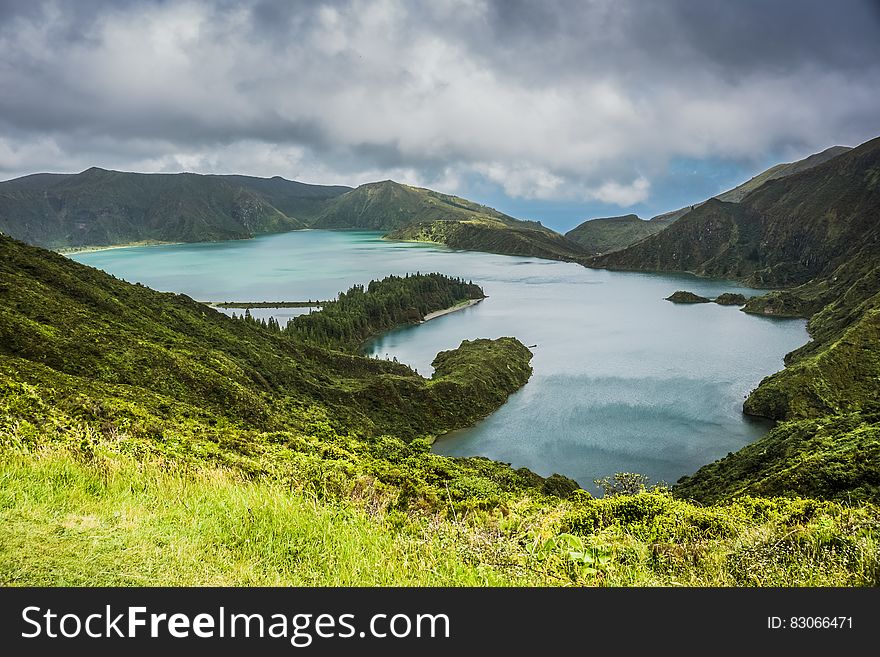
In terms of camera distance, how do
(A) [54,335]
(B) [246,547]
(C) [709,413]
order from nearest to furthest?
(B) [246,547], (A) [54,335], (C) [709,413]

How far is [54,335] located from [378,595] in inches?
1233

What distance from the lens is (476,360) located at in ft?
233

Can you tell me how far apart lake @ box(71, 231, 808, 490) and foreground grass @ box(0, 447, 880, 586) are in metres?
37.4

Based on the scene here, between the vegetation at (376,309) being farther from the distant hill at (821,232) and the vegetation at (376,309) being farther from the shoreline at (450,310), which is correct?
the distant hill at (821,232)

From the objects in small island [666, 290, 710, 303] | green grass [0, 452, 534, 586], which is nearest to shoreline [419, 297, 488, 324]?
small island [666, 290, 710, 303]

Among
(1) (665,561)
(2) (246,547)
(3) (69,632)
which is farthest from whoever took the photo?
(1) (665,561)

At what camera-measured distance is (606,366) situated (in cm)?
7638

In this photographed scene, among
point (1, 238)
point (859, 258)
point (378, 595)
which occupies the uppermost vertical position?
point (859, 258)

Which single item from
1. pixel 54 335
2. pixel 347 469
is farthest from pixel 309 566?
pixel 54 335

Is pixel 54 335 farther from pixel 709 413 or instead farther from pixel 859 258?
pixel 859 258

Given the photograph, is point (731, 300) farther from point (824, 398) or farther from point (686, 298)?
point (824, 398)

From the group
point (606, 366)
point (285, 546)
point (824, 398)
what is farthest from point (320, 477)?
point (606, 366)

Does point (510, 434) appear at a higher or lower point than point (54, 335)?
lower

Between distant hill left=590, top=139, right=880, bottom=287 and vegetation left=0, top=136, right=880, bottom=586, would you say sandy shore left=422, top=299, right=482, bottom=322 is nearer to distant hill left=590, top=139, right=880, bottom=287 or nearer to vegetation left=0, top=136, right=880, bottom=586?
vegetation left=0, top=136, right=880, bottom=586
